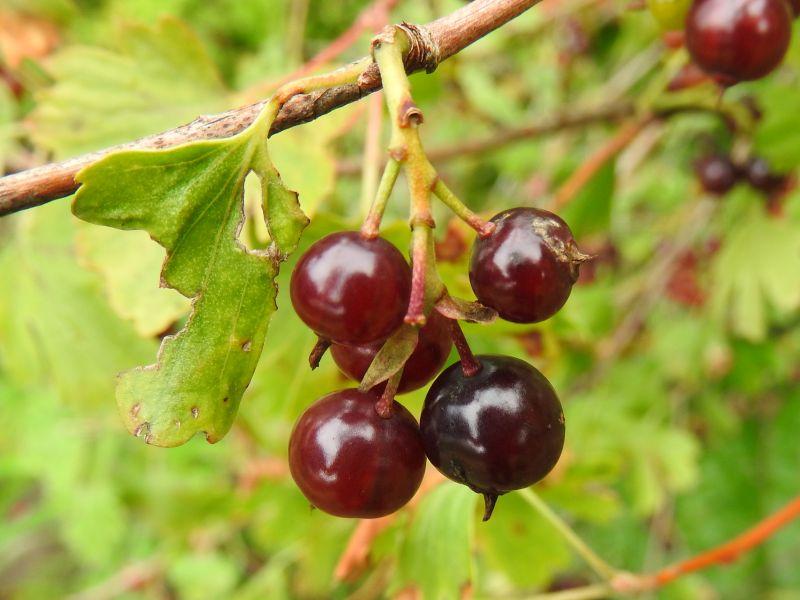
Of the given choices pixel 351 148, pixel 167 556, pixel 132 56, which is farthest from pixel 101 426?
pixel 132 56

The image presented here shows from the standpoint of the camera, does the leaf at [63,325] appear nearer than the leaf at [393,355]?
No

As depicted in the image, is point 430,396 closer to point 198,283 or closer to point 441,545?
point 198,283

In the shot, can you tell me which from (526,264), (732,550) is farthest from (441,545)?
(526,264)

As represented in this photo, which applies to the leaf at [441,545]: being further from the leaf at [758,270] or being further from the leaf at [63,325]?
the leaf at [758,270]

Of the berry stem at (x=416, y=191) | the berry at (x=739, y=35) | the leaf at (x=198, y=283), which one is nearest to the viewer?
the berry stem at (x=416, y=191)

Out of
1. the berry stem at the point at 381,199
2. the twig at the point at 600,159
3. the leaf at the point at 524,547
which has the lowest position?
the leaf at the point at 524,547

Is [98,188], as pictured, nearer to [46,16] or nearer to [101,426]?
[46,16]

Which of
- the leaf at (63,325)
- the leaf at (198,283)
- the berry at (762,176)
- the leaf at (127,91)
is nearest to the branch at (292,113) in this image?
the leaf at (198,283)

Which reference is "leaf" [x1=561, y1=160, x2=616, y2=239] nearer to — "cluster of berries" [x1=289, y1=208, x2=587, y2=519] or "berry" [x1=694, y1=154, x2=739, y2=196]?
"berry" [x1=694, y1=154, x2=739, y2=196]
